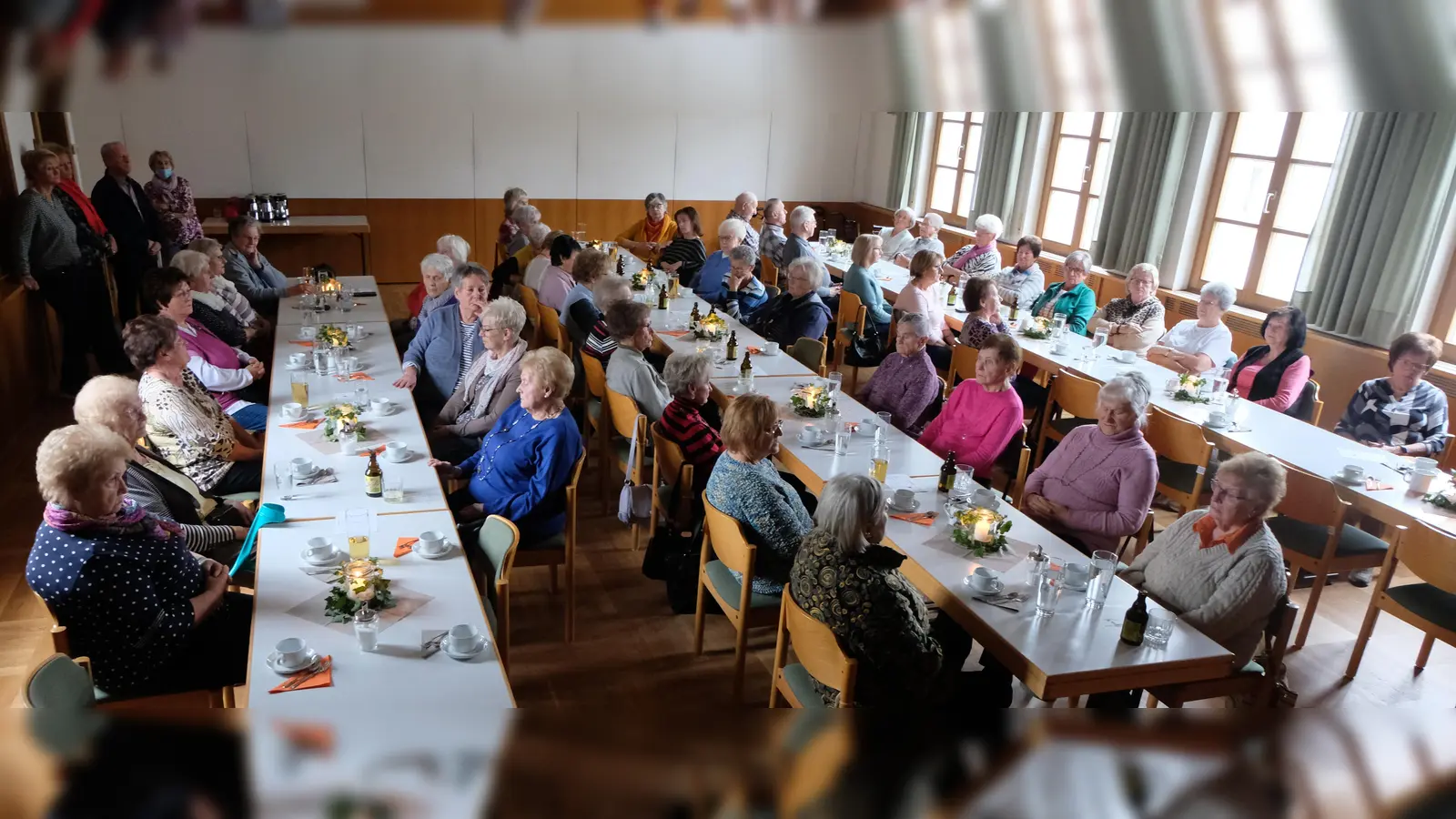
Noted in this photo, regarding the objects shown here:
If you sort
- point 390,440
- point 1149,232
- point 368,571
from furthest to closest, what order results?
1. point 1149,232
2. point 390,440
3. point 368,571

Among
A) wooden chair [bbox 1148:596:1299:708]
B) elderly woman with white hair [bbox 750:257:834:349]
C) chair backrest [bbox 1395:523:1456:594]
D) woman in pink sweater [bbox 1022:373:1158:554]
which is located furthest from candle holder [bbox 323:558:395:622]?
elderly woman with white hair [bbox 750:257:834:349]

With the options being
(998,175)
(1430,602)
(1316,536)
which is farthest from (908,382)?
(998,175)

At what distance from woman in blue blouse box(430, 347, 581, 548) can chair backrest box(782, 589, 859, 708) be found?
4.80ft

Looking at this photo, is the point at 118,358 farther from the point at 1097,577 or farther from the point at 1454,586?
the point at 1454,586

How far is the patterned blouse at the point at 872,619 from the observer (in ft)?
9.99

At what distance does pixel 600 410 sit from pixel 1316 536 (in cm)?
406

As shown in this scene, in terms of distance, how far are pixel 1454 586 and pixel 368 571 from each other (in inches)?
167

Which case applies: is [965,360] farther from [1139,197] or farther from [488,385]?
[1139,197]

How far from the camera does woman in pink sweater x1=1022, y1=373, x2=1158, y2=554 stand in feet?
13.9

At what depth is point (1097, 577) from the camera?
10.7ft

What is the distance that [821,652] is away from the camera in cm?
295

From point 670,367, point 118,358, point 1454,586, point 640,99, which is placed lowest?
point 118,358

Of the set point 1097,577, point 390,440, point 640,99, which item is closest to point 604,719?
point 640,99

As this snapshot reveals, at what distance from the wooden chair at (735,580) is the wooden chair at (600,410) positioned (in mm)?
1638
